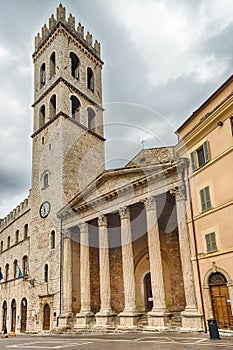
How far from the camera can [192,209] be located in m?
16.2

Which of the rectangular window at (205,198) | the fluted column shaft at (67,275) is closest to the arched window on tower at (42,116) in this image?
the fluted column shaft at (67,275)

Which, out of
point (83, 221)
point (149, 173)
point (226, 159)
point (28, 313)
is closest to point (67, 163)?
point (83, 221)

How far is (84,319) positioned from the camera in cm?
1997

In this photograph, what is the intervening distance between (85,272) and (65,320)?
3.30 meters

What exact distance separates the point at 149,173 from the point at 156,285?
608 cm

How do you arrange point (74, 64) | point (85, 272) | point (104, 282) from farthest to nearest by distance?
point (74, 64) → point (85, 272) → point (104, 282)

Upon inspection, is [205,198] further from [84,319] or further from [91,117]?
[91,117]

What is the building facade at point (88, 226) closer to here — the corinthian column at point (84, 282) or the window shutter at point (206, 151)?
the corinthian column at point (84, 282)

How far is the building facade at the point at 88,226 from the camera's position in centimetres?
1698

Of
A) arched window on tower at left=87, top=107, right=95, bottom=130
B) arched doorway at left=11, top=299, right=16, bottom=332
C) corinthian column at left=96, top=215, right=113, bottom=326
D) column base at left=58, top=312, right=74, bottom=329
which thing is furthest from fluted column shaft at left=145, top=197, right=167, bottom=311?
arched doorway at left=11, top=299, right=16, bottom=332

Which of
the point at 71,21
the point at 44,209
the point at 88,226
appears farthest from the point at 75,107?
the point at 88,226

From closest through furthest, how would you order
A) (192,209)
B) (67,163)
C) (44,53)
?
(192,209)
(67,163)
(44,53)

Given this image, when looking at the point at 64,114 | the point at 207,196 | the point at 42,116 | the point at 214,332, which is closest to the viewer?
the point at 214,332

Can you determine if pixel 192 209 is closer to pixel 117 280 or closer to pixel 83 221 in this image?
pixel 83 221
